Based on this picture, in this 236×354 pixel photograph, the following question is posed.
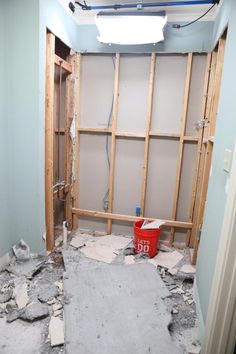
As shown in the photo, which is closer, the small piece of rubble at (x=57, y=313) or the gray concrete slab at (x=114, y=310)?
the gray concrete slab at (x=114, y=310)

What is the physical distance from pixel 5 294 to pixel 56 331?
0.59m

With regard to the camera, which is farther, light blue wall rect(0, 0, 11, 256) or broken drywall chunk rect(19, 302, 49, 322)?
light blue wall rect(0, 0, 11, 256)

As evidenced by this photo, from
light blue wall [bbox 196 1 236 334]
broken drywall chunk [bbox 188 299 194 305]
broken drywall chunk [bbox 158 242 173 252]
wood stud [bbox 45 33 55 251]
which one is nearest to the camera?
light blue wall [bbox 196 1 236 334]

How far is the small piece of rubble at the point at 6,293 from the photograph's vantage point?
1.90 metres

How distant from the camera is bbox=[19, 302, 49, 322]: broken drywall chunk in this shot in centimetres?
172

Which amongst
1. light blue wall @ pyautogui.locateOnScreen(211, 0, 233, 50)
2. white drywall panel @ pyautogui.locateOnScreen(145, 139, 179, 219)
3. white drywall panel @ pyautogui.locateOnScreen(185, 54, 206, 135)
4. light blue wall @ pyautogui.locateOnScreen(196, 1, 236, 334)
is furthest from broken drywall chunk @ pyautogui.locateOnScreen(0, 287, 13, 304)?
light blue wall @ pyautogui.locateOnScreen(211, 0, 233, 50)

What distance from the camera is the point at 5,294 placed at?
1951 millimetres

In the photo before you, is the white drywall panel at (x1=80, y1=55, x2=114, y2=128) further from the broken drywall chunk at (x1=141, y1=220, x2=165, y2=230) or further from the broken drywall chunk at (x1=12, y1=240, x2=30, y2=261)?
the broken drywall chunk at (x1=12, y1=240, x2=30, y2=261)

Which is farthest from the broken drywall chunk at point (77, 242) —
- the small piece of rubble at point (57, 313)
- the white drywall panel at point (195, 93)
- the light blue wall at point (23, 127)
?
the white drywall panel at point (195, 93)

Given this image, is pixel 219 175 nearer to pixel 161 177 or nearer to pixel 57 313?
pixel 161 177

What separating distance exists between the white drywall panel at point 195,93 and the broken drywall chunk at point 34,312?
226 centimetres

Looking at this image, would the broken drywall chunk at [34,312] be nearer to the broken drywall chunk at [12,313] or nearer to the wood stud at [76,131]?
the broken drywall chunk at [12,313]

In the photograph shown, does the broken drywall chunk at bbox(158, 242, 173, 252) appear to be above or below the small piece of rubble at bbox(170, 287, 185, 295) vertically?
below

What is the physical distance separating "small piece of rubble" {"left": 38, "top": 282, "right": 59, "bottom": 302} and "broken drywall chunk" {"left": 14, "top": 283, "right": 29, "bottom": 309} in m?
0.11
